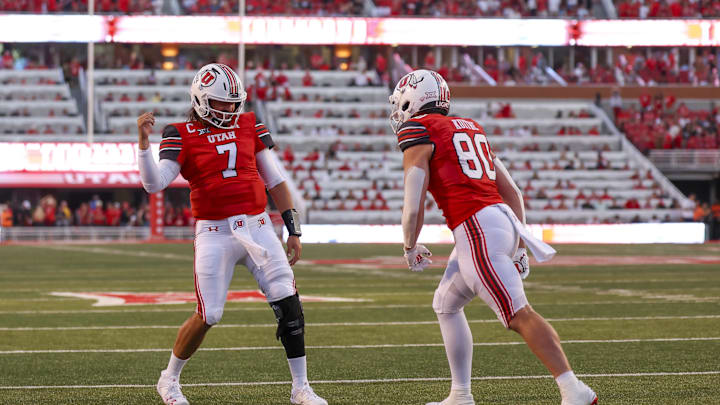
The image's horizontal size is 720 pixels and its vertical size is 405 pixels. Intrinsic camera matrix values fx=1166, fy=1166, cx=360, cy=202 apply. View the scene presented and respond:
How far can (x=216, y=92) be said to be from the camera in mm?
6098

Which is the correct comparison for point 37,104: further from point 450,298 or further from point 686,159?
point 450,298

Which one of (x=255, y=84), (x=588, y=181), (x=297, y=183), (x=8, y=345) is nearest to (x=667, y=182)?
(x=588, y=181)

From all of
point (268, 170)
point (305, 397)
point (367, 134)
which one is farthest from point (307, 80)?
point (305, 397)

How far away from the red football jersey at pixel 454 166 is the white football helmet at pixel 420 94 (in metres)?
0.16

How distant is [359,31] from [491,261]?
37395 mm

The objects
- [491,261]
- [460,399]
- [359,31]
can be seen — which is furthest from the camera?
[359,31]

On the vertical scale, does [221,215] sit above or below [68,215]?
above

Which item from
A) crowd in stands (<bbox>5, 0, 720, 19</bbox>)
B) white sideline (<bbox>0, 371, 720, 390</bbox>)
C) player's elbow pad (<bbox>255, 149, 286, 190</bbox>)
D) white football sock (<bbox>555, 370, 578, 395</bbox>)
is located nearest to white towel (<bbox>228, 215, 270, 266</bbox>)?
player's elbow pad (<bbox>255, 149, 286, 190</bbox>)

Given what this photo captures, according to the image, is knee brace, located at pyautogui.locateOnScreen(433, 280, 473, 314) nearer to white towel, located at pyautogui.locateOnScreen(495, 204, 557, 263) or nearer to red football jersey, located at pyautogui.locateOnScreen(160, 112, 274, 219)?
white towel, located at pyautogui.locateOnScreen(495, 204, 557, 263)

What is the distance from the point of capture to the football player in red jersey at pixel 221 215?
598 centimetres

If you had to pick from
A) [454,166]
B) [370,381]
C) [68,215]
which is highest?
[454,166]

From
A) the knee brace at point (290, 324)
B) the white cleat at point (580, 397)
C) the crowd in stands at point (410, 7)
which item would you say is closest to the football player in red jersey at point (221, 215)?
the knee brace at point (290, 324)

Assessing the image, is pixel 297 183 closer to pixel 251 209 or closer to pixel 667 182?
pixel 667 182

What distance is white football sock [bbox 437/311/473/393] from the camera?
5.61m
